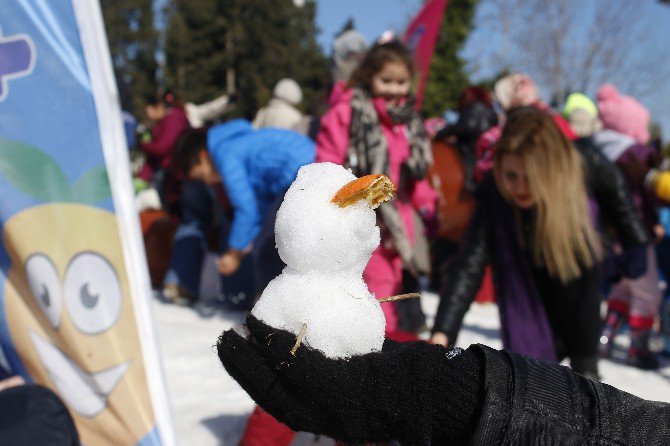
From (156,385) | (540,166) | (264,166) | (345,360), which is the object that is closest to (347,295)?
(345,360)

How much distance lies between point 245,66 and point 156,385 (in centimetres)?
1990

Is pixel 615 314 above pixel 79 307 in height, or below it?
below

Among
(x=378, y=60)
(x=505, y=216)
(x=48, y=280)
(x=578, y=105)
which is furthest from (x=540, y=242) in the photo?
(x=578, y=105)

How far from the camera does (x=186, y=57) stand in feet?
71.6

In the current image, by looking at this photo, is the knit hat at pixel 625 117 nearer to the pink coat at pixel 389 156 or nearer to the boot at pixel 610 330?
the boot at pixel 610 330

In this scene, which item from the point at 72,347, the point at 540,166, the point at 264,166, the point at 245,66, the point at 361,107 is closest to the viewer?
the point at 72,347

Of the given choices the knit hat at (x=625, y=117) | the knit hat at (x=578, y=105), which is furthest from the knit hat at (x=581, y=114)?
the knit hat at (x=625, y=117)

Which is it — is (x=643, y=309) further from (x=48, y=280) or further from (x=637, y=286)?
(x=48, y=280)

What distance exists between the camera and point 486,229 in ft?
8.65

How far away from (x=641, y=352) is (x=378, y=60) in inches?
99.6

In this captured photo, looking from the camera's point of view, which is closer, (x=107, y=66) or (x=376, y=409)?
(x=376, y=409)

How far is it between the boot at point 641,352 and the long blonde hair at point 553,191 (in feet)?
5.90

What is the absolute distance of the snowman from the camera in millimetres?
821

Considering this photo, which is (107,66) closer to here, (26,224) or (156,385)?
(26,224)
